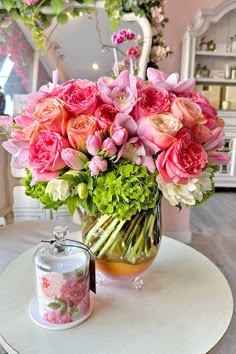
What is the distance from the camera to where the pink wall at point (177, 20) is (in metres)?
3.00

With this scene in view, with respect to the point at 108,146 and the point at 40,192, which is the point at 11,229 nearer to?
the point at 40,192

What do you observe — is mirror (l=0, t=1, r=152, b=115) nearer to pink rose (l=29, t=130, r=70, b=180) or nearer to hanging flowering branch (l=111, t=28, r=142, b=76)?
hanging flowering branch (l=111, t=28, r=142, b=76)

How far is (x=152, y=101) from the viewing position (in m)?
0.65

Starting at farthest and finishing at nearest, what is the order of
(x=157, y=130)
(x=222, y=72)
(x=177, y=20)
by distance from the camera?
(x=222, y=72), (x=177, y=20), (x=157, y=130)

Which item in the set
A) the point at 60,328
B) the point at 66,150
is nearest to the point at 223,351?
the point at 60,328

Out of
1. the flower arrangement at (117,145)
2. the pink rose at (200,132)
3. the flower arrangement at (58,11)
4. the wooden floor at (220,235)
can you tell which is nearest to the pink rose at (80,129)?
the flower arrangement at (117,145)

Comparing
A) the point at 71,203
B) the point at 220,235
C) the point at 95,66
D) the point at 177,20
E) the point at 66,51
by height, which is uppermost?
the point at 177,20

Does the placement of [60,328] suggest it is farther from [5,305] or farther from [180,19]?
[180,19]

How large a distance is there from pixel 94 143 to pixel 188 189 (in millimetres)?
213

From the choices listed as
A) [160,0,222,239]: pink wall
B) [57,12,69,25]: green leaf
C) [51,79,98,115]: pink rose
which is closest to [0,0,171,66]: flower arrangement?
[57,12,69,25]: green leaf

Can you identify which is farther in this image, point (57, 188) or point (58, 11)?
point (58, 11)

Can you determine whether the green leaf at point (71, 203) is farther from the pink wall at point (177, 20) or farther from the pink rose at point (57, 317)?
the pink wall at point (177, 20)

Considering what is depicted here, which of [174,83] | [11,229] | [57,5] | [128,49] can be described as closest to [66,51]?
[57,5]

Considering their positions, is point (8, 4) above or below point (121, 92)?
above
